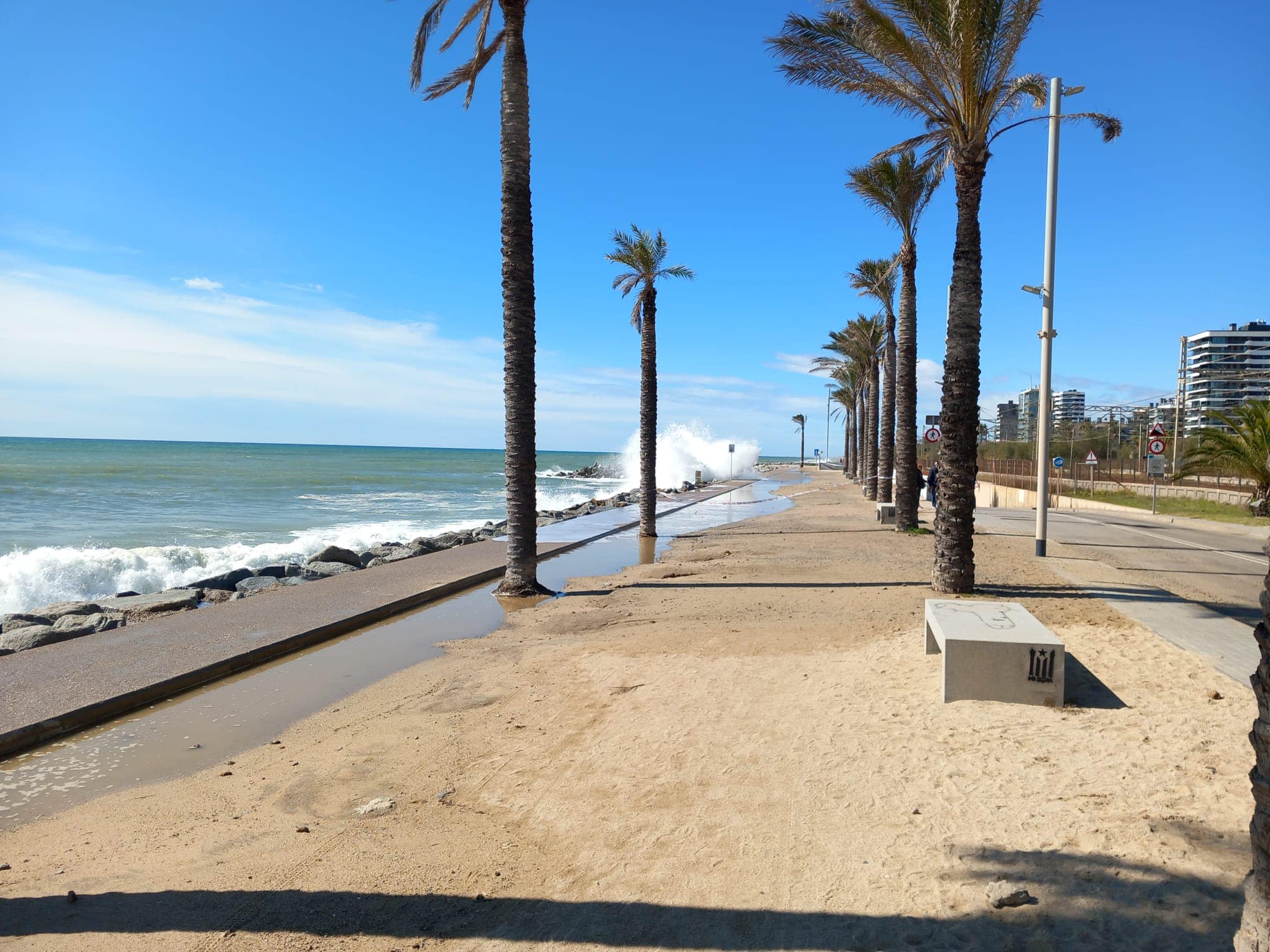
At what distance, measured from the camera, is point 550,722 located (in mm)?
6035

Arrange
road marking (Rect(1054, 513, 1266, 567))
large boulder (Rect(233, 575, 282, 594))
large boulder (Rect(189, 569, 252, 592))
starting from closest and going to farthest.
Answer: large boulder (Rect(233, 575, 282, 594))
large boulder (Rect(189, 569, 252, 592))
road marking (Rect(1054, 513, 1266, 567))

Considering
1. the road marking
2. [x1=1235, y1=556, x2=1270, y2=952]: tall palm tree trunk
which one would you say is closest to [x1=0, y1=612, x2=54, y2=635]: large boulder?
[x1=1235, y1=556, x2=1270, y2=952]: tall palm tree trunk

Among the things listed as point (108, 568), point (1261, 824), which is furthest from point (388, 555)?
point (1261, 824)

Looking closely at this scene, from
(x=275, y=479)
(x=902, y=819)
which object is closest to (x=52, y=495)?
(x=275, y=479)

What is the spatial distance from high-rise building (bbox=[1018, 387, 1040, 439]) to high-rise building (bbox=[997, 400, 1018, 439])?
2.65 ft

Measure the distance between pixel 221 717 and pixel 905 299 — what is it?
17460 millimetres

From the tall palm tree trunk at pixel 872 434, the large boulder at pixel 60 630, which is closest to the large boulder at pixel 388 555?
the large boulder at pixel 60 630

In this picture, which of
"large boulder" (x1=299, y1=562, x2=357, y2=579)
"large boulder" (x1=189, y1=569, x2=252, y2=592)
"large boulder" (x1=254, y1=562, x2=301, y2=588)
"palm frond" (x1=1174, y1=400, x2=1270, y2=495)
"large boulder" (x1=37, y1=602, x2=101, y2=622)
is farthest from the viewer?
"palm frond" (x1=1174, y1=400, x2=1270, y2=495)

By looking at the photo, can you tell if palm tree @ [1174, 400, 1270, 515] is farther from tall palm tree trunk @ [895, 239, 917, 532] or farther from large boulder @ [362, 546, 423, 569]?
large boulder @ [362, 546, 423, 569]

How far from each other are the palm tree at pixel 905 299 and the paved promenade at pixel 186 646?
35.8 feet

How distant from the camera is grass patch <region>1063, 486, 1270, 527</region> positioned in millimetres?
22734

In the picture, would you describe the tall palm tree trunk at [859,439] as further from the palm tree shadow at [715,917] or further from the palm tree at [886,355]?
the palm tree shadow at [715,917]

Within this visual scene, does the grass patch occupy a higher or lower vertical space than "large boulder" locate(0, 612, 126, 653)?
higher

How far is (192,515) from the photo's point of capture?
28766 millimetres
